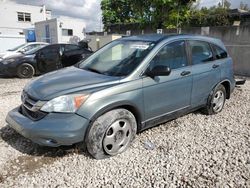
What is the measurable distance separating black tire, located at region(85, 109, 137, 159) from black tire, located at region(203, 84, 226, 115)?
2.01 metres

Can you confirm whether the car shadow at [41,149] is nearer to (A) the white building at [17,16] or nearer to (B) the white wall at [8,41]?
(B) the white wall at [8,41]

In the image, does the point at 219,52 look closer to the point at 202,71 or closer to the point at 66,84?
the point at 202,71

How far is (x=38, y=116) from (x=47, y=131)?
27cm

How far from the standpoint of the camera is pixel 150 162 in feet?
10.7

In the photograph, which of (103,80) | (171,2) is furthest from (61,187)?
(171,2)

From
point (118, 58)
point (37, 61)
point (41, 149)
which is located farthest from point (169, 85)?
point (37, 61)

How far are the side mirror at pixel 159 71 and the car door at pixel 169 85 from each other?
75mm

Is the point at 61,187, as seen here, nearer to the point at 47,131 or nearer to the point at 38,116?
the point at 47,131

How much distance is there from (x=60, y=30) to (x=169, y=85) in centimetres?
2254

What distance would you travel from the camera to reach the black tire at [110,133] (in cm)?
315

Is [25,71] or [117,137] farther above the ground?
[25,71]

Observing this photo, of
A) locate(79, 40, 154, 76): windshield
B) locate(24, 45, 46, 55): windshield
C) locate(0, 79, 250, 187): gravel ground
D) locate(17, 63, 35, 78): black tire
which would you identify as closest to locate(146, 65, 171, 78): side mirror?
locate(79, 40, 154, 76): windshield

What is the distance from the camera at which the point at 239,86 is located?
24.9 ft

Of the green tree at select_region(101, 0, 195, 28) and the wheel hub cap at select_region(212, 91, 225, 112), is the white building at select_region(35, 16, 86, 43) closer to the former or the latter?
the green tree at select_region(101, 0, 195, 28)
